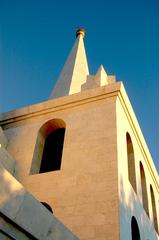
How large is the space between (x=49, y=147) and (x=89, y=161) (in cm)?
279

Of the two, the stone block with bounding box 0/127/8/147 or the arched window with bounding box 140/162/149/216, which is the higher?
the stone block with bounding box 0/127/8/147

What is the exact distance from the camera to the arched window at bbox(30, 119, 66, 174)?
433 inches

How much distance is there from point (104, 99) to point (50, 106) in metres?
2.24

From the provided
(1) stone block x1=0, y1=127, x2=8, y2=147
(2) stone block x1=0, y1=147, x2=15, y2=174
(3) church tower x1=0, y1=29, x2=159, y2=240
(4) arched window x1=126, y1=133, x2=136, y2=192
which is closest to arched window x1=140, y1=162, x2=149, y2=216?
(3) church tower x1=0, y1=29, x2=159, y2=240

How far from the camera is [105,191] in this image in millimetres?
8297

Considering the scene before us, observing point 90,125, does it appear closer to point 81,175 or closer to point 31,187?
point 81,175

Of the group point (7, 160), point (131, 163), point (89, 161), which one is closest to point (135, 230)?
point (131, 163)

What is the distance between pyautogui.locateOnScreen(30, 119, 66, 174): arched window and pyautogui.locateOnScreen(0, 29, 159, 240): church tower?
2 centimetres

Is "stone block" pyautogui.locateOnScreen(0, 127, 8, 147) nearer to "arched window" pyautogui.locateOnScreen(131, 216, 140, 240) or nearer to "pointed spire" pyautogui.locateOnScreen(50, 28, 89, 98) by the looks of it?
"pointed spire" pyautogui.locateOnScreen(50, 28, 89, 98)

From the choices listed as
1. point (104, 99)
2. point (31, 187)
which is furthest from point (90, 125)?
point (31, 187)

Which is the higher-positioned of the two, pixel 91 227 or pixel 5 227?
pixel 91 227

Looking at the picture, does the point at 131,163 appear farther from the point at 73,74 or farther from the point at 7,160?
the point at 73,74

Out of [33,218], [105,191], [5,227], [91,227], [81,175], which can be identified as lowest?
[5,227]

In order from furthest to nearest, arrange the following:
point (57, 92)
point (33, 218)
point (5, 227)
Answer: point (57, 92)
point (33, 218)
point (5, 227)
